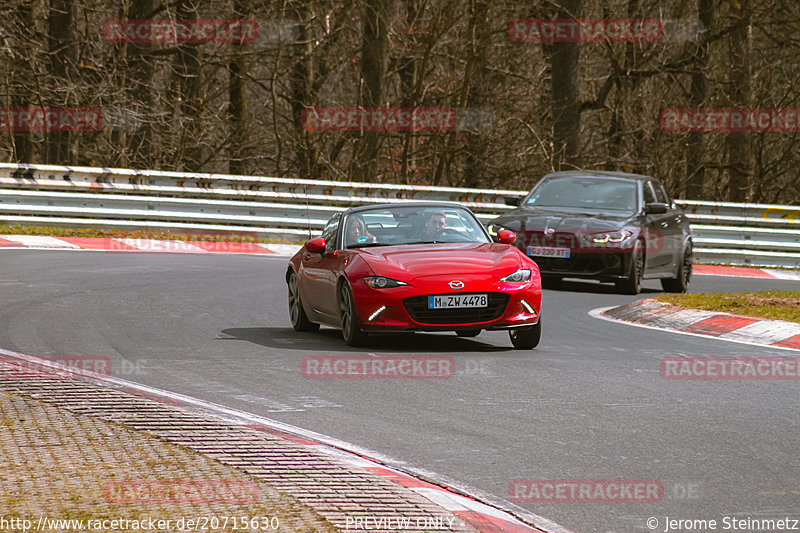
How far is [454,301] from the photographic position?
1107 cm

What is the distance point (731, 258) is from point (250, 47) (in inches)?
517

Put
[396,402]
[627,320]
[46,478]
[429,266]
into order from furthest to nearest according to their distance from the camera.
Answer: [627,320], [429,266], [396,402], [46,478]

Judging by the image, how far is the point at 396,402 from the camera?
8.60m

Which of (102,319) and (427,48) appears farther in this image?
(427,48)

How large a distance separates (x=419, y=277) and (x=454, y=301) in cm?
37

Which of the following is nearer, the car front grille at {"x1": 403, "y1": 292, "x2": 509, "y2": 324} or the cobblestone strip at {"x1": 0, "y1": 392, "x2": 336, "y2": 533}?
the cobblestone strip at {"x1": 0, "y1": 392, "x2": 336, "y2": 533}

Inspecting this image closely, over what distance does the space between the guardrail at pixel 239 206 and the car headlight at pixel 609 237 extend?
561cm

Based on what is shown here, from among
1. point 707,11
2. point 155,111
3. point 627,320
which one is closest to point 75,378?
point 627,320

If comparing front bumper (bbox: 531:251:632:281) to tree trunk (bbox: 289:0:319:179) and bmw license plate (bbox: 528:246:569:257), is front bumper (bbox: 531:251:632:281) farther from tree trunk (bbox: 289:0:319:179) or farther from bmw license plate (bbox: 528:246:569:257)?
tree trunk (bbox: 289:0:319:179)

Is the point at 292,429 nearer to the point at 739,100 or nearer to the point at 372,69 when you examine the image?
the point at 372,69

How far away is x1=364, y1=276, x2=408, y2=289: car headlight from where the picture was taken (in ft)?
36.6

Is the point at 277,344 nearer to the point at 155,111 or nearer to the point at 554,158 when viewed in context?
the point at 155,111

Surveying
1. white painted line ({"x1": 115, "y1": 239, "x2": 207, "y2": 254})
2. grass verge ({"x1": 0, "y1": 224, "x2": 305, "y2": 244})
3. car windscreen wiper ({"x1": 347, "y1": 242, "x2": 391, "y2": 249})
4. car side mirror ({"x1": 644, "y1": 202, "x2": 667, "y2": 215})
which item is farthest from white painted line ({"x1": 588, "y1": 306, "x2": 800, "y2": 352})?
grass verge ({"x1": 0, "y1": 224, "x2": 305, "y2": 244})

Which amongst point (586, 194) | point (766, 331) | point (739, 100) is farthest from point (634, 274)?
point (739, 100)
